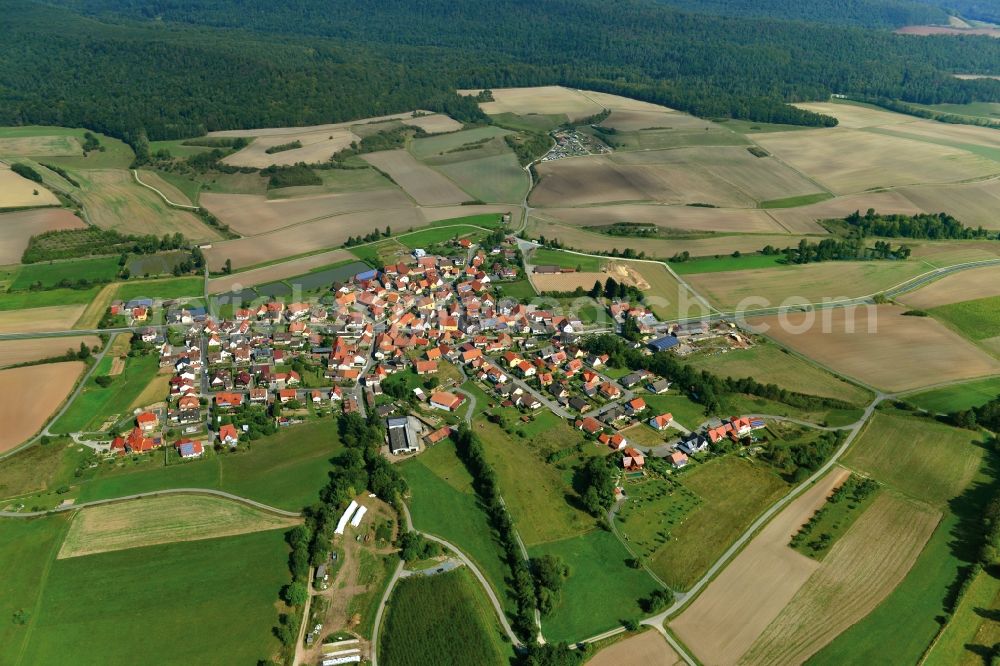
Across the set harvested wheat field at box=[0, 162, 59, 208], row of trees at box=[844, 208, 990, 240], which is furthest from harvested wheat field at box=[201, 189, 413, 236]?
row of trees at box=[844, 208, 990, 240]

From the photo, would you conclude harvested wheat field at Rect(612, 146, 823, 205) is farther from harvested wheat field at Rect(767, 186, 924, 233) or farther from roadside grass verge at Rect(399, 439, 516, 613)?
roadside grass verge at Rect(399, 439, 516, 613)

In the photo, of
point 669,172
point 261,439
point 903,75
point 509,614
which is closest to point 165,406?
point 261,439

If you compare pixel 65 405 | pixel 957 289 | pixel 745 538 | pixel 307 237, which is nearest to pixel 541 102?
pixel 307 237

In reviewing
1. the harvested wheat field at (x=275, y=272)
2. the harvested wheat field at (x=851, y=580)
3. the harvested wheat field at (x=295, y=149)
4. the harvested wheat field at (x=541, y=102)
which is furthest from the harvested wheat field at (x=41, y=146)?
the harvested wheat field at (x=851, y=580)

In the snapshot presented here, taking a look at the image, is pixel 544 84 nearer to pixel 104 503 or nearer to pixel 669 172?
pixel 669 172

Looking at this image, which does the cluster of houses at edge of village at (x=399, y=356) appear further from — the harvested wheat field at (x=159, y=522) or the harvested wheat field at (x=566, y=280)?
the harvested wheat field at (x=159, y=522)
